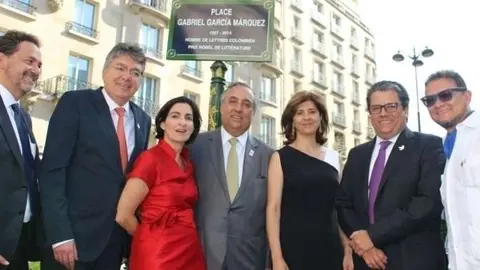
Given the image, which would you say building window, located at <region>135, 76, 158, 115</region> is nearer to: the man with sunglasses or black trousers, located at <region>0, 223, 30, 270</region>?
black trousers, located at <region>0, 223, 30, 270</region>

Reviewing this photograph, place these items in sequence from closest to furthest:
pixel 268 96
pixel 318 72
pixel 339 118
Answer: pixel 268 96 < pixel 318 72 < pixel 339 118

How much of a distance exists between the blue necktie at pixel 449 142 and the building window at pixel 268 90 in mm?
23610

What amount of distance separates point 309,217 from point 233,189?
26.2 inches

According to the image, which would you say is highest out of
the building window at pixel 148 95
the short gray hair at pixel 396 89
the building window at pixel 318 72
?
the building window at pixel 318 72

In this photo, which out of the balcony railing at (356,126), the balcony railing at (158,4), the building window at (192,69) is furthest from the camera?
the balcony railing at (356,126)

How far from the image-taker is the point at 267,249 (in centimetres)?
365

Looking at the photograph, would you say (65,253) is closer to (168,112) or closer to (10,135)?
(10,135)

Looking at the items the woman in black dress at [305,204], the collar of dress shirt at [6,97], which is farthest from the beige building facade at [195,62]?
the collar of dress shirt at [6,97]

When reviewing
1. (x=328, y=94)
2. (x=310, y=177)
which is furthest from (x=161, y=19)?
(x=310, y=177)

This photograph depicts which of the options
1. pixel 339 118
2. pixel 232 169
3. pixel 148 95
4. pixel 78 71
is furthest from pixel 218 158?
pixel 339 118

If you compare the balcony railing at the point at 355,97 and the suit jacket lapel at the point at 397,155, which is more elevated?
the balcony railing at the point at 355,97

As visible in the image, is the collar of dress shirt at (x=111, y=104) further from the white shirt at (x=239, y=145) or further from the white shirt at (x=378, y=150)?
the white shirt at (x=378, y=150)

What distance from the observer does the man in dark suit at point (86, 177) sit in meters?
3.11

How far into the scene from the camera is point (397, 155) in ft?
11.3
